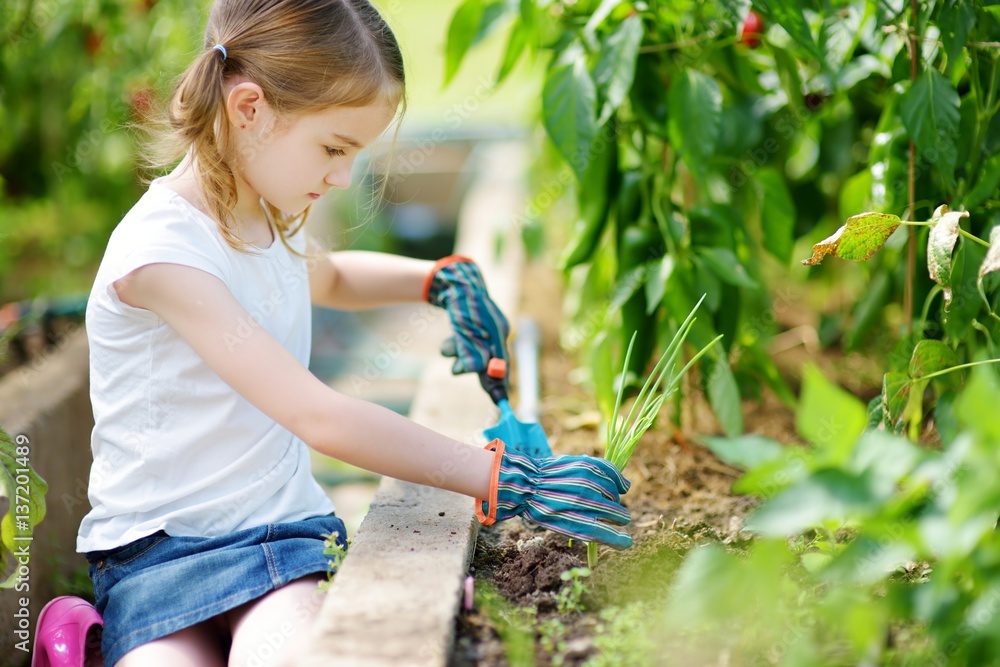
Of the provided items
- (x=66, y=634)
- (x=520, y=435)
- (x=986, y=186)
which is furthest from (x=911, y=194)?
(x=66, y=634)

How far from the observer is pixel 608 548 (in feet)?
4.07

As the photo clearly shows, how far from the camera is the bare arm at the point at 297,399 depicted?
43.6 inches

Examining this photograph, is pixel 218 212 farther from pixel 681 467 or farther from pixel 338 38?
pixel 681 467

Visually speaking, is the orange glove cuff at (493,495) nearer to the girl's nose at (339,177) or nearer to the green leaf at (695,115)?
the girl's nose at (339,177)

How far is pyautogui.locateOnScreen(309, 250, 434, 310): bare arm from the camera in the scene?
1.64 meters

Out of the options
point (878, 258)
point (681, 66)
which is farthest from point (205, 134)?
point (878, 258)

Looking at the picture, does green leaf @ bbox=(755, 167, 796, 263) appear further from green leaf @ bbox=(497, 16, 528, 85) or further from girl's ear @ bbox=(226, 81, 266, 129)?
girl's ear @ bbox=(226, 81, 266, 129)

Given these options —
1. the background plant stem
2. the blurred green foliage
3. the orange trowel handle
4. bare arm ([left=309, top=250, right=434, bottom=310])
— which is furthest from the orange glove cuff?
the blurred green foliage

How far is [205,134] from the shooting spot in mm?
1256

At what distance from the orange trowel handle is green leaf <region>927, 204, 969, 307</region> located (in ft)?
2.19

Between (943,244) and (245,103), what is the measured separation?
0.92 m

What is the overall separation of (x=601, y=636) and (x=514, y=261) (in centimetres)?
184

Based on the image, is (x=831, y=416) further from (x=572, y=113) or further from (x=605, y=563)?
(x=572, y=113)

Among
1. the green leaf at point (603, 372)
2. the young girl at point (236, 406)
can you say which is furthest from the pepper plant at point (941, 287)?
the green leaf at point (603, 372)
